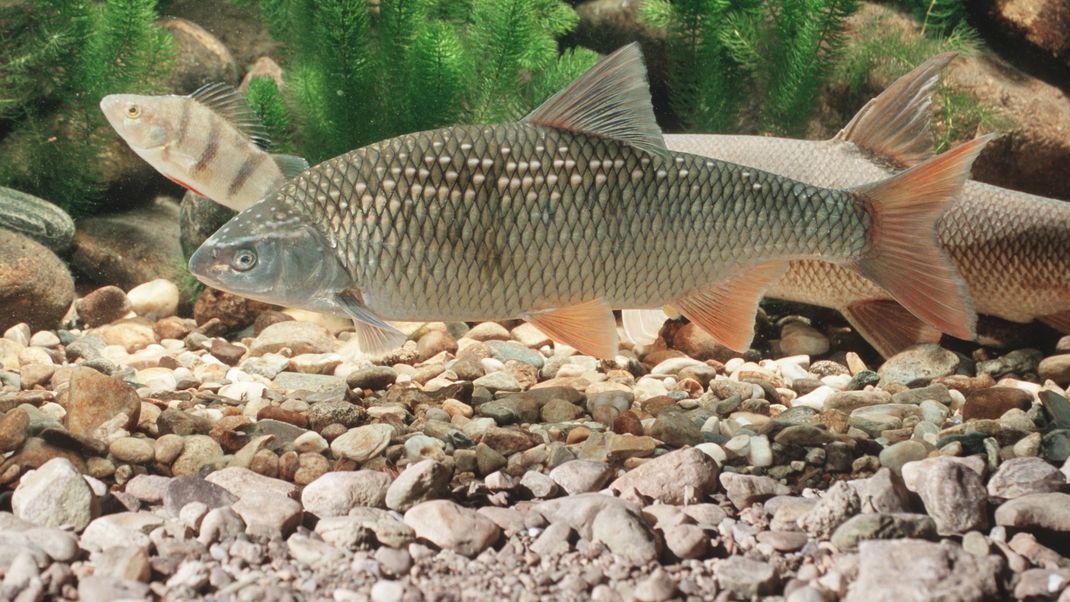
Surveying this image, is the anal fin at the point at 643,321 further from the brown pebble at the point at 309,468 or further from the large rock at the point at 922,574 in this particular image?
the large rock at the point at 922,574

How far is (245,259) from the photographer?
111 inches

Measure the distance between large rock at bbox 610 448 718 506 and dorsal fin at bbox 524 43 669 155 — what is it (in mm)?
1026

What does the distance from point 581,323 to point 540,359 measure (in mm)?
1438

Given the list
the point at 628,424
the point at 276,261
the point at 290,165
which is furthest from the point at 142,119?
the point at 628,424

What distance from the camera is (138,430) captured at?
9.96ft

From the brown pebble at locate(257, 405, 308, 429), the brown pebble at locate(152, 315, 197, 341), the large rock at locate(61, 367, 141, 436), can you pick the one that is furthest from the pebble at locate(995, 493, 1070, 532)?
the brown pebble at locate(152, 315, 197, 341)

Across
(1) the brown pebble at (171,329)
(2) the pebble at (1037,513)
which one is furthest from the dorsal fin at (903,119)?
(1) the brown pebble at (171,329)

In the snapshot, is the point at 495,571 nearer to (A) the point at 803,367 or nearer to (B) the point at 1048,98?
(A) the point at 803,367

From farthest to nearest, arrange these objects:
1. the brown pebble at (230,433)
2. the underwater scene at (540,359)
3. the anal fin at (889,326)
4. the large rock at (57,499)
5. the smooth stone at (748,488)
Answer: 1. the anal fin at (889,326)
2. the brown pebble at (230,433)
3. the smooth stone at (748,488)
4. the large rock at (57,499)
5. the underwater scene at (540,359)

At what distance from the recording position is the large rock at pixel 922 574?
195 cm

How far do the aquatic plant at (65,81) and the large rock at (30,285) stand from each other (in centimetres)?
129

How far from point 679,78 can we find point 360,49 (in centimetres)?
230

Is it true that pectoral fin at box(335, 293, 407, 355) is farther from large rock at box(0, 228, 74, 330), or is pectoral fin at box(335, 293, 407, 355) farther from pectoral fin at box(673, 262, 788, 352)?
large rock at box(0, 228, 74, 330)

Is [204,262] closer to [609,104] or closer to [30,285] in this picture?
[609,104]
